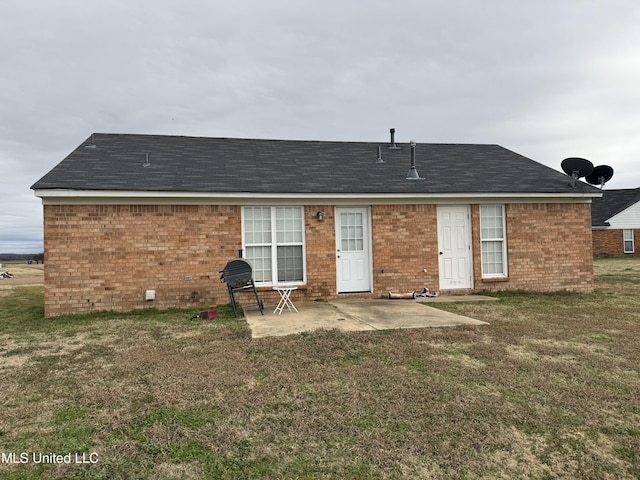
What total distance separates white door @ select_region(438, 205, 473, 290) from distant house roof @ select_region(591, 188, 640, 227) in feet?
82.4

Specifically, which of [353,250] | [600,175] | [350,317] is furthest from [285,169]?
[600,175]

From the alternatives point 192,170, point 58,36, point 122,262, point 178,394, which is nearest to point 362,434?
point 178,394

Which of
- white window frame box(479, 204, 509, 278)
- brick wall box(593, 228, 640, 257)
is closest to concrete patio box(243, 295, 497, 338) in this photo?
white window frame box(479, 204, 509, 278)

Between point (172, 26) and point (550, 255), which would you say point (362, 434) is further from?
point (172, 26)

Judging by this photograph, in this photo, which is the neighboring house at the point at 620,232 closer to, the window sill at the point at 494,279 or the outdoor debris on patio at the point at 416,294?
the window sill at the point at 494,279

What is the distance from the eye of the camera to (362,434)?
10.1 feet

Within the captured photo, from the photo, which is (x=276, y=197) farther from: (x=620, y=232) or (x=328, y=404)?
(x=620, y=232)

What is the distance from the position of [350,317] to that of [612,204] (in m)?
32.9

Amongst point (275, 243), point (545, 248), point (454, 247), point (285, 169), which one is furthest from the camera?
point (545, 248)

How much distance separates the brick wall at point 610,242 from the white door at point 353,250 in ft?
87.5

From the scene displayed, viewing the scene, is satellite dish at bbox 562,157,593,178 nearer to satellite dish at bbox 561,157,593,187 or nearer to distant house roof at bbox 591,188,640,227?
satellite dish at bbox 561,157,593,187

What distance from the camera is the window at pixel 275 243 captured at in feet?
32.1

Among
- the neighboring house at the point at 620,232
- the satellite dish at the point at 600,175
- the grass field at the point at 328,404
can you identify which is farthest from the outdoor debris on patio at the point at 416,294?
the neighboring house at the point at 620,232

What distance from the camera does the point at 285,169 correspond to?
10922 millimetres
